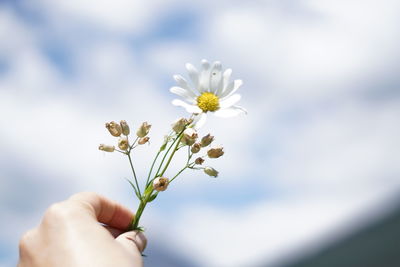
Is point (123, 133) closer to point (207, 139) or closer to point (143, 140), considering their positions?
point (143, 140)

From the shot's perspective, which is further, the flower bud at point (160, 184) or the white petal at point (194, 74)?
the white petal at point (194, 74)

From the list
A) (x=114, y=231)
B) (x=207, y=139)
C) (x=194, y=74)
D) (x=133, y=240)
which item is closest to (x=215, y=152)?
(x=207, y=139)

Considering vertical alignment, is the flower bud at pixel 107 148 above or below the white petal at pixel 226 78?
below

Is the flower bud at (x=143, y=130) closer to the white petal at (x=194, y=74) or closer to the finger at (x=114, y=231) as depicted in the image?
the white petal at (x=194, y=74)

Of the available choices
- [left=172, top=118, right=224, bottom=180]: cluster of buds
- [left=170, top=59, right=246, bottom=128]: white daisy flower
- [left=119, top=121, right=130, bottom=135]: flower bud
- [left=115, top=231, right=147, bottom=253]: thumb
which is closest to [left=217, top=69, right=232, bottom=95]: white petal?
[left=170, top=59, right=246, bottom=128]: white daisy flower

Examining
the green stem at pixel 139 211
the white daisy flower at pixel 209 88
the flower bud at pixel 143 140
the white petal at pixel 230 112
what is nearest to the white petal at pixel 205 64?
the white daisy flower at pixel 209 88
